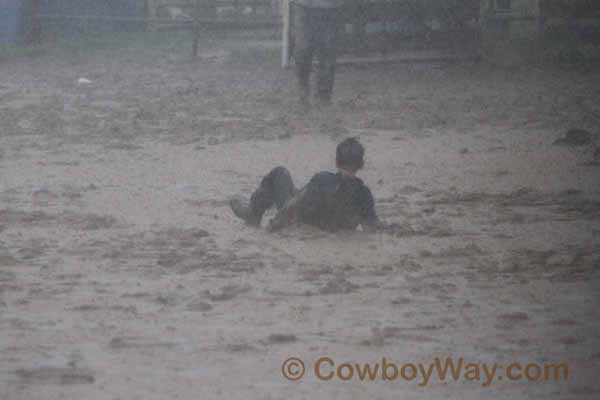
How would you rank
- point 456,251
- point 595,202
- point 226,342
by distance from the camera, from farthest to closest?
Answer: point 595,202 < point 456,251 < point 226,342

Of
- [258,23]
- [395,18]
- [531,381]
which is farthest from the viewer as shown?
[258,23]

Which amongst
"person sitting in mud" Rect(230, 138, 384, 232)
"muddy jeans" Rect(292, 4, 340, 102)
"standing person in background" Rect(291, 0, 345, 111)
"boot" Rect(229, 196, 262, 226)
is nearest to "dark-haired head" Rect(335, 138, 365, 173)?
"person sitting in mud" Rect(230, 138, 384, 232)

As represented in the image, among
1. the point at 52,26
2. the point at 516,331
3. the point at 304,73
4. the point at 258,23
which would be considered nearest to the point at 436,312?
the point at 516,331

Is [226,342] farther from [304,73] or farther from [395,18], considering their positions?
[395,18]

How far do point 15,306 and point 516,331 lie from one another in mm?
1880

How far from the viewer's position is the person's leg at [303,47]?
10266 millimetres

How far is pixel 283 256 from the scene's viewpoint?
4.66m

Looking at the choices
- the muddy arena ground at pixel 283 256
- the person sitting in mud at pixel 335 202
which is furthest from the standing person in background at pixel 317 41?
the person sitting in mud at pixel 335 202

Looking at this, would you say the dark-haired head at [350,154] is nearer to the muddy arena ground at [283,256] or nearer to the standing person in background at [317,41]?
the muddy arena ground at [283,256]

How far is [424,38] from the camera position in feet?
45.4

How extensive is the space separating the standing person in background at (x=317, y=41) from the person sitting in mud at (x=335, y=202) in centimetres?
514

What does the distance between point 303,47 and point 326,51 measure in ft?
0.85

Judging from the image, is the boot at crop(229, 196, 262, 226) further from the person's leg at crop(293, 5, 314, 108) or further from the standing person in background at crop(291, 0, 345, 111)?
the person's leg at crop(293, 5, 314, 108)

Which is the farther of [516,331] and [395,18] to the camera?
[395,18]
